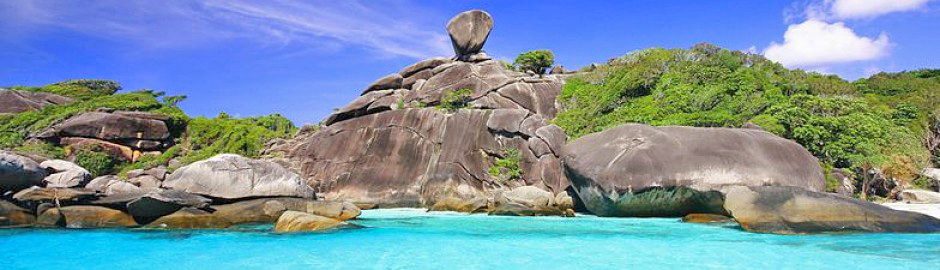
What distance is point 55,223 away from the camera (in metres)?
14.4

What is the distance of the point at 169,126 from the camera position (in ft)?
127

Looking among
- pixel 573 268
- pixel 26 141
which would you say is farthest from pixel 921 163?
pixel 26 141

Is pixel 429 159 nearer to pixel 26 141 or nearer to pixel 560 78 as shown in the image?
pixel 560 78

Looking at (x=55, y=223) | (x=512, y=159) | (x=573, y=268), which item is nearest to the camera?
(x=573, y=268)

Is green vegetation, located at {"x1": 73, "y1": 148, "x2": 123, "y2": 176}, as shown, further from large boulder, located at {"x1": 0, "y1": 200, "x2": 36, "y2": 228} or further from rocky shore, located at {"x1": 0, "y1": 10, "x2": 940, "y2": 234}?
large boulder, located at {"x1": 0, "y1": 200, "x2": 36, "y2": 228}

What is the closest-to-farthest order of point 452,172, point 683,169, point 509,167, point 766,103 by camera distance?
point 683,169, point 766,103, point 509,167, point 452,172

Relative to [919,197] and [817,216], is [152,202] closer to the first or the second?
[817,216]

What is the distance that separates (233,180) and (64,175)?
5.84 meters

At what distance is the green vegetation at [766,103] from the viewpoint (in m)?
23.1

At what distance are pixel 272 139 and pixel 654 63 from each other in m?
24.5

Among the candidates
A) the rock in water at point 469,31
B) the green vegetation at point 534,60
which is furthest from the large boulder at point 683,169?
the green vegetation at point 534,60

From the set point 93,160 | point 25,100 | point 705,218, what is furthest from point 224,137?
point 705,218

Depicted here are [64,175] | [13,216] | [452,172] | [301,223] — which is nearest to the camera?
[301,223]

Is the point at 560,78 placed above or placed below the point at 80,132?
above
